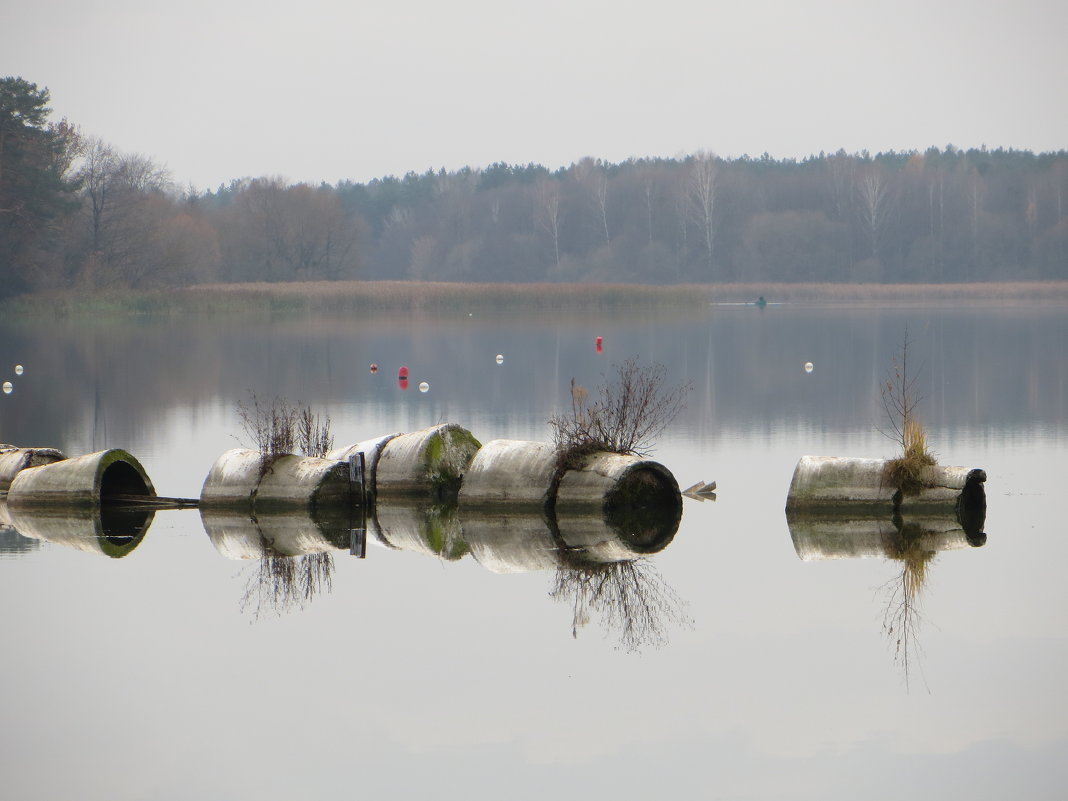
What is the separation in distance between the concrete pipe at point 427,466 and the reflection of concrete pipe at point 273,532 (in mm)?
833

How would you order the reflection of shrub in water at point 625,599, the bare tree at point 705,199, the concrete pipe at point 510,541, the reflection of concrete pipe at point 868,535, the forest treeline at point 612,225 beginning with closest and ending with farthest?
1. the reflection of shrub in water at point 625,599
2. the concrete pipe at point 510,541
3. the reflection of concrete pipe at point 868,535
4. the forest treeline at point 612,225
5. the bare tree at point 705,199

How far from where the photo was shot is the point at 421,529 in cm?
1461

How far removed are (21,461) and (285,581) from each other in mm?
5869

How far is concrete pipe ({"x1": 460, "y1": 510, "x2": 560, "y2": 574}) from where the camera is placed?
1298 cm

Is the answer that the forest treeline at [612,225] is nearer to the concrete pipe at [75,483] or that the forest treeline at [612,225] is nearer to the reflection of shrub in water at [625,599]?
the concrete pipe at [75,483]

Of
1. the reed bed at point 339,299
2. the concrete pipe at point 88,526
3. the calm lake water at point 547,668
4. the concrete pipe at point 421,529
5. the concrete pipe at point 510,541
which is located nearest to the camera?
the calm lake water at point 547,668

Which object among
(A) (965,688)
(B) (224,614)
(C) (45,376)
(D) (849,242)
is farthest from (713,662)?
(D) (849,242)

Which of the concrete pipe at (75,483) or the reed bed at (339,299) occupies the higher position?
the reed bed at (339,299)

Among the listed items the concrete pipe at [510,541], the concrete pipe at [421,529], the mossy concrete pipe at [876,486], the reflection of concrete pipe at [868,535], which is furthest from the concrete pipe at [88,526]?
the mossy concrete pipe at [876,486]

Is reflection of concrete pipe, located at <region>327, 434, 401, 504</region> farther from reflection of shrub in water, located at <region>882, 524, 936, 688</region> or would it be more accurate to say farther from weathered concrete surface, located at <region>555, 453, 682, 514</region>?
reflection of shrub in water, located at <region>882, 524, 936, 688</region>

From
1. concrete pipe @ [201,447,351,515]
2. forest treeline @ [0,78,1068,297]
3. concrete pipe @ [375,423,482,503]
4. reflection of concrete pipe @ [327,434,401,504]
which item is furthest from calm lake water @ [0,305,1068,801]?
forest treeline @ [0,78,1068,297]

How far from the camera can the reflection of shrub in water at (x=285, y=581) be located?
11.9 metres

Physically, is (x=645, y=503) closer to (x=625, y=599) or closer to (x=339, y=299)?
(x=625, y=599)

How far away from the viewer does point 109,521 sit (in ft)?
51.5
